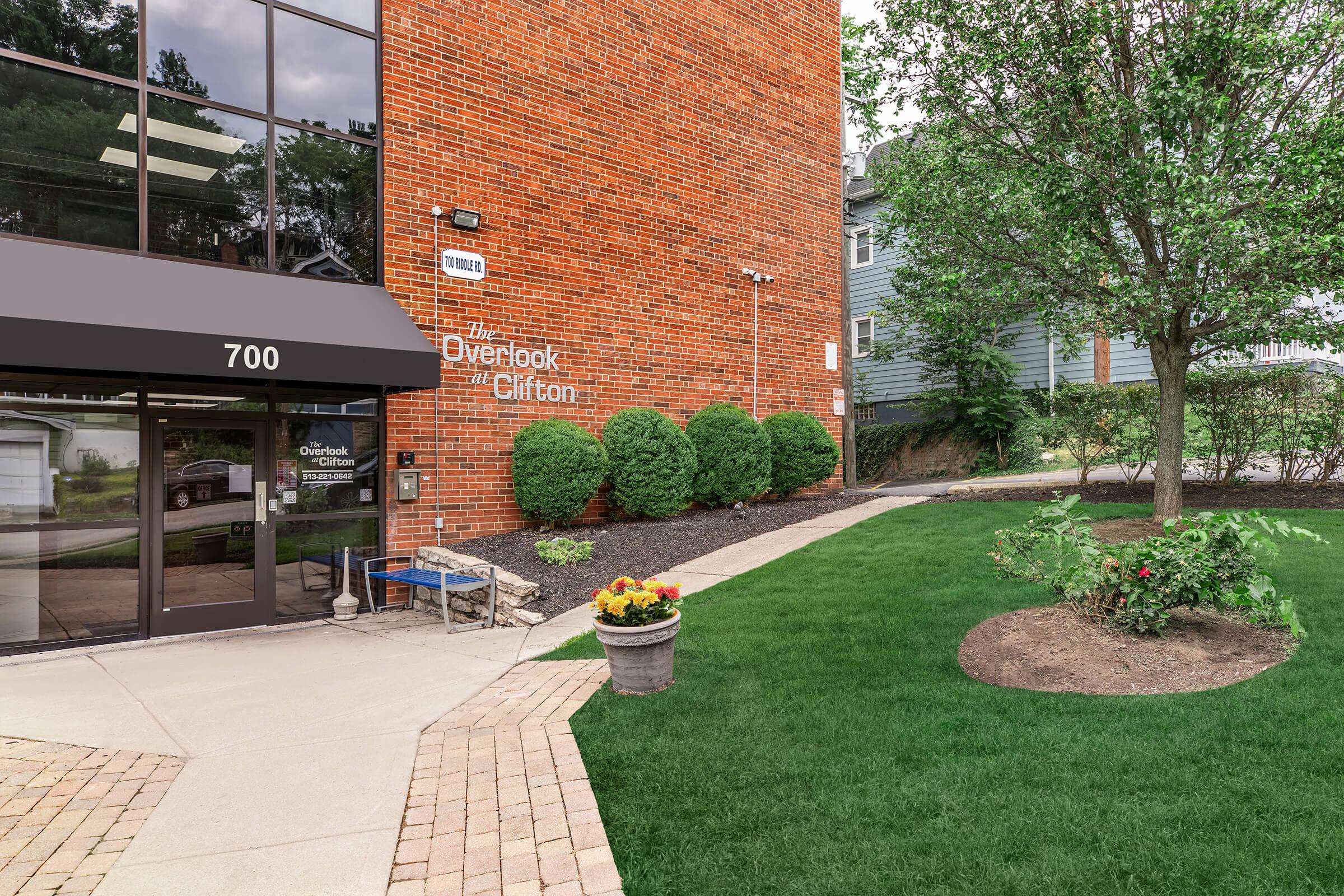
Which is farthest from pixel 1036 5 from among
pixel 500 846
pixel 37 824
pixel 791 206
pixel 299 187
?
pixel 37 824

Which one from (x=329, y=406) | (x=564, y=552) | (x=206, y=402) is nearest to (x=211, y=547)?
(x=206, y=402)

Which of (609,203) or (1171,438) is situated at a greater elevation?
(609,203)

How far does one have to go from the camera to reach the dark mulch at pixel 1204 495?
10.2 meters

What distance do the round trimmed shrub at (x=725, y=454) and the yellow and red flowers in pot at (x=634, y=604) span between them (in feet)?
19.1

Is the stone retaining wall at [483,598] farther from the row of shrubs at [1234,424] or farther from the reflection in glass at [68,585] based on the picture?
the row of shrubs at [1234,424]

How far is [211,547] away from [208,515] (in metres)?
0.33

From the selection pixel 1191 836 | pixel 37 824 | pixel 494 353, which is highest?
pixel 494 353

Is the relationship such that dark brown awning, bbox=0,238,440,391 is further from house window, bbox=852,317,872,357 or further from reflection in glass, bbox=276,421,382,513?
house window, bbox=852,317,872,357

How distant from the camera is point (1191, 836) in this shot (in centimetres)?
292

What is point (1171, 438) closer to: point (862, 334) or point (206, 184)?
point (206, 184)

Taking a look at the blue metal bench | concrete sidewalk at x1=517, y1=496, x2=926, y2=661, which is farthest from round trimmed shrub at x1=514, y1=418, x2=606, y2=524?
concrete sidewalk at x1=517, y1=496, x2=926, y2=661

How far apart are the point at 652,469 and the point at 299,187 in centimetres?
530

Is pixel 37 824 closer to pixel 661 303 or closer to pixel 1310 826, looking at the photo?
pixel 1310 826

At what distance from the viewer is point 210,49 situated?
816 cm
